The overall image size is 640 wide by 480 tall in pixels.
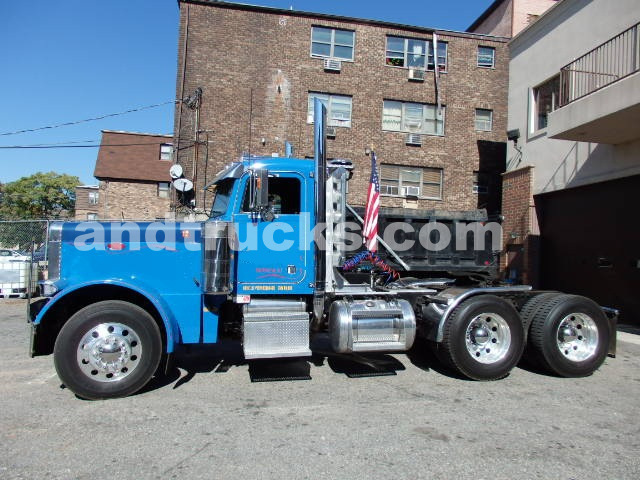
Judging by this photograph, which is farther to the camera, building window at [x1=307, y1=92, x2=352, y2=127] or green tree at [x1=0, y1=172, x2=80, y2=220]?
green tree at [x1=0, y1=172, x2=80, y2=220]

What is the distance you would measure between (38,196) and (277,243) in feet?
213

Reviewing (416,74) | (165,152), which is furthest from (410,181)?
(165,152)

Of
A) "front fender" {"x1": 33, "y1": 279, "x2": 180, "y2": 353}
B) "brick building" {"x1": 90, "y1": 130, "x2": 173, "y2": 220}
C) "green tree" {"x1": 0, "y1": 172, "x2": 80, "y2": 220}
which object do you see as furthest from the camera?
"green tree" {"x1": 0, "y1": 172, "x2": 80, "y2": 220}

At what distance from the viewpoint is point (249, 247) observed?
18.6 feet

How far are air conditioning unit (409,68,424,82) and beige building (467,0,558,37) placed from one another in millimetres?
6755

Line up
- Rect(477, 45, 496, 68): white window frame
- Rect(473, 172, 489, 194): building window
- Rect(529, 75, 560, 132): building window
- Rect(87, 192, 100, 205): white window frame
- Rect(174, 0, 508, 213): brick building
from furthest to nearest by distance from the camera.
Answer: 1. Rect(87, 192, 100, 205): white window frame
2. Rect(477, 45, 496, 68): white window frame
3. Rect(473, 172, 489, 194): building window
4. Rect(174, 0, 508, 213): brick building
5. Rect(529, 75, 560, 132): building window

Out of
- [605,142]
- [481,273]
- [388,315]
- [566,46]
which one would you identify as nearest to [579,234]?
[605,142]

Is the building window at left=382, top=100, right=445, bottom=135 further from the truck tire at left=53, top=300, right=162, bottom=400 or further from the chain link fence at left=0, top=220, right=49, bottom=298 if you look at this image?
the truck tire at left=53, top=300, right=162, bottom=400

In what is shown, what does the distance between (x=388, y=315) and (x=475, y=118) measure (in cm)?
1640

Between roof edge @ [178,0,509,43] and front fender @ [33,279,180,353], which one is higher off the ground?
roof edge @ [178,0,509,43]

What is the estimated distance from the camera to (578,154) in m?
11.8

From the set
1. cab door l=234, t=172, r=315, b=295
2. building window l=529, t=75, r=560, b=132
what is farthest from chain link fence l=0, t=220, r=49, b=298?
building window l=529, t=75, r=560, b=132

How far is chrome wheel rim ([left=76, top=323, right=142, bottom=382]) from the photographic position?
4.84 m

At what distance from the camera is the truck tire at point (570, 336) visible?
599 centimetres
